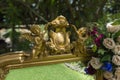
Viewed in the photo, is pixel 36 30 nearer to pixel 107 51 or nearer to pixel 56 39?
pixel 56 39

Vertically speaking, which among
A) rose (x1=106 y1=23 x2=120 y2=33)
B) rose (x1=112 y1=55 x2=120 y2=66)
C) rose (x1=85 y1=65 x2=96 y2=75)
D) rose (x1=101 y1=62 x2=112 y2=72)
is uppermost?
rose (x1=106 y1=23 x2=120 y2=33)

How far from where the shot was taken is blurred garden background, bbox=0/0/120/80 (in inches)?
179

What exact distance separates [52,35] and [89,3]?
122 inches

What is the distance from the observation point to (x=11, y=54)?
191cm

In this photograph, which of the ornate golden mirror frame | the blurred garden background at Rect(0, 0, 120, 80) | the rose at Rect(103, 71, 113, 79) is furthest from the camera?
the blurred garden background at Rect(0, 0, 120, 80)

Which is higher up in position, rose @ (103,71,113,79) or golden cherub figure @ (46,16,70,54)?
golden cherub figure @ (46,16,70,54)

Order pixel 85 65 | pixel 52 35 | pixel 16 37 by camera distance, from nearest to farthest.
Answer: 1. pixel 52 35
2. pixel 85 65
3. pixel 16 37

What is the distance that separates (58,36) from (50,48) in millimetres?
80

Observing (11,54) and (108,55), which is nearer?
(11,54)

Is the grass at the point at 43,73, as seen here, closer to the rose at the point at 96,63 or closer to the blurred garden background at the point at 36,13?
the rose at the point at 96,63

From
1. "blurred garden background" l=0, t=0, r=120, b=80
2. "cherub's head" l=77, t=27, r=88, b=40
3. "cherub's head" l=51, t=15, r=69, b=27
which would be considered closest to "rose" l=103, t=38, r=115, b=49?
"cherub's head" l=77, t=27, r=88, b=40

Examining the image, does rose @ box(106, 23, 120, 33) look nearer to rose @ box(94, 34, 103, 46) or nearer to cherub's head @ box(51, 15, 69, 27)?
rose @ box(94, 34, 103, 46)

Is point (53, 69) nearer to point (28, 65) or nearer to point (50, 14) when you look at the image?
point (28, 65)

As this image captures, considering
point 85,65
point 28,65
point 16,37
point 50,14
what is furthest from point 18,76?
point 50,14
